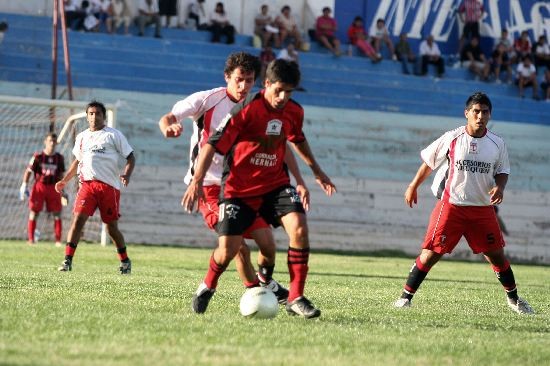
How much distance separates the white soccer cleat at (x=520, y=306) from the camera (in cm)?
1003


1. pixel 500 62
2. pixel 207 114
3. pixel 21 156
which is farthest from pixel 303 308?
pixel 500 62

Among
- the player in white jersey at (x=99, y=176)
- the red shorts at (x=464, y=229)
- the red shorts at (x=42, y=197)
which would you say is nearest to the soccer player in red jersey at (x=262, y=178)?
the red shorts at (x=464, y=229)

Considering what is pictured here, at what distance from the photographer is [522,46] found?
1262 inches

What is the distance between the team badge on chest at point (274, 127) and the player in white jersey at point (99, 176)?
6091mm

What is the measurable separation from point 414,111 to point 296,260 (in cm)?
2192

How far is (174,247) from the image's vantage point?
Answer: 2448cm

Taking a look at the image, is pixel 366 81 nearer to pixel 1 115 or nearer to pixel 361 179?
pixel 361 179

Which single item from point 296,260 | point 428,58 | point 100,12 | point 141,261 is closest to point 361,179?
point 428,58

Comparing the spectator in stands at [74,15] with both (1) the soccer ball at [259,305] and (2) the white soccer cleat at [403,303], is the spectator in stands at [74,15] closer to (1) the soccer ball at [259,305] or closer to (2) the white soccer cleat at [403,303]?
(2) the white soccer cleat at [403,303]

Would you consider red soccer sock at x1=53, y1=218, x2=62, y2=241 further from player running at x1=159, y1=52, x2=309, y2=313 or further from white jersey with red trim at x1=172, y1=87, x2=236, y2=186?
white jersey with red trim at x1=172, y1=87, x2=236, y2=186

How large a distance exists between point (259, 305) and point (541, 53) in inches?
1020

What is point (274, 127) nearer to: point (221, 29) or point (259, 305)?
point (259, 305)

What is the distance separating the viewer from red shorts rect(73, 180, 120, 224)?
1410 centimetres

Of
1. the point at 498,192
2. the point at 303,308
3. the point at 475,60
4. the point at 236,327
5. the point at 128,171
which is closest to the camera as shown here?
the point at 236,327
